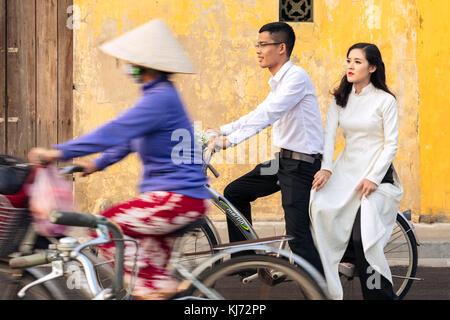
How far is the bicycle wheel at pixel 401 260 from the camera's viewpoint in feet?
16.5

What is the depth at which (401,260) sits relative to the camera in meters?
5.09

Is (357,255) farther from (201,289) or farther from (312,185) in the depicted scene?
(201,289)

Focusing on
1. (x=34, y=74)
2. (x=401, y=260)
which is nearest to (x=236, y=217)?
(x=401, y=260)

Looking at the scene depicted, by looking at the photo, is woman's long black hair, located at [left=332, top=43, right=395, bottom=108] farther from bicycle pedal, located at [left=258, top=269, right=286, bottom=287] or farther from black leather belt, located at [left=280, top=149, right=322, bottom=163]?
bicycle pedal, located at [left=258, top=269, right=286, bottom=287]

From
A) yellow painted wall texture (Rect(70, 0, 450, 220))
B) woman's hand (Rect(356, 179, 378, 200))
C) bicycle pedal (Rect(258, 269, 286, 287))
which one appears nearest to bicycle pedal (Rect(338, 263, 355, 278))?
woman's hand (Rect(356, 179, 378, 200))

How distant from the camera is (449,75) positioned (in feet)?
28.0

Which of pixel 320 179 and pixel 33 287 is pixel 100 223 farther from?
pixel 320 179

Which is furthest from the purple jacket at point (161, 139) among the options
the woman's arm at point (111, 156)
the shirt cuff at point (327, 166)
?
the shirt cuff at point (327, 166)

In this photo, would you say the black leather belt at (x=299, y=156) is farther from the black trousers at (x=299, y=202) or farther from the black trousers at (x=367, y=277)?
the black trousers at (x=367, y=277)

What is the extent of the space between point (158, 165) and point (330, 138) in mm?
1701

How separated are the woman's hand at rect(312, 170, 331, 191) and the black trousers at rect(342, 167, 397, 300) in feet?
0.89

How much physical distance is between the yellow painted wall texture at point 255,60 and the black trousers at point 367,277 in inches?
159
